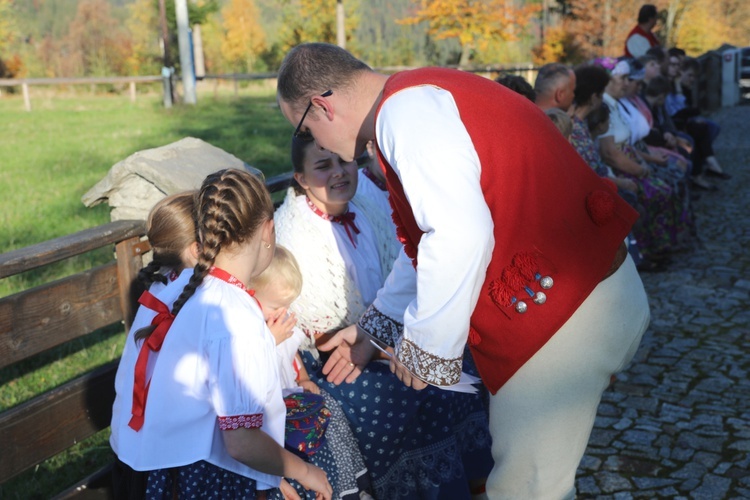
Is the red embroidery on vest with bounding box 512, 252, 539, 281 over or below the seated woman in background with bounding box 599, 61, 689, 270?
over

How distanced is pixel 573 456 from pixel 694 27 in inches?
1698

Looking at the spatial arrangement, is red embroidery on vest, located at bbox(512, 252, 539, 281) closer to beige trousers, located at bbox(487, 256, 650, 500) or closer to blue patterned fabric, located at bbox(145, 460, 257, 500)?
beige trousers, located at bbox(487, 256, 650, 500)

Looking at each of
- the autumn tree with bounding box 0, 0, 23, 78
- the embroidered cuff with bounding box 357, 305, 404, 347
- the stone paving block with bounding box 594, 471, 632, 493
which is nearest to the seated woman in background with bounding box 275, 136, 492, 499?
the embroidered cuff with bounding box 357, 305, 404, 347

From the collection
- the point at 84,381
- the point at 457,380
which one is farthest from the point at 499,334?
the point at 84,381

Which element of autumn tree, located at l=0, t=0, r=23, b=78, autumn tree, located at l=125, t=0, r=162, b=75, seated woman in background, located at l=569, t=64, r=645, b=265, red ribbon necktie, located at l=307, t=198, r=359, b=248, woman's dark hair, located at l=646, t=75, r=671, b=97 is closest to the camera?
red ribbon necktie, located at l=307, t=198, r=359, b=248

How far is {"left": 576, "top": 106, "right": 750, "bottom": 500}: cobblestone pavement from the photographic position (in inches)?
145

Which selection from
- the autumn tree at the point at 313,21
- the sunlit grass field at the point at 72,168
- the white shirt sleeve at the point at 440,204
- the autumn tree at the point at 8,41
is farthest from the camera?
the autumn tree at the point at 8,41

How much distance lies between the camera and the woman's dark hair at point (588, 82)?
251 inches

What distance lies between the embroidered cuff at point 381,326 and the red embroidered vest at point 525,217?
472mm

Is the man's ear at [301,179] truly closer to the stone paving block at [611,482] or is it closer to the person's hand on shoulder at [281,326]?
the person's hand on shoulder at [281,326]

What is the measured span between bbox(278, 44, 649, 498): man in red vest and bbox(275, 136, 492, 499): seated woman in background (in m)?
0.68

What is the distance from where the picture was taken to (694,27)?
134 ft

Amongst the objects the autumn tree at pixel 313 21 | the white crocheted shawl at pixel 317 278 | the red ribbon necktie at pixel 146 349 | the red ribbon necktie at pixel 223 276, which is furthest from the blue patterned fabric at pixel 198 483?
the autumn tree at pixel 313 21

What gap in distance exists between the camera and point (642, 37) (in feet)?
34.3
